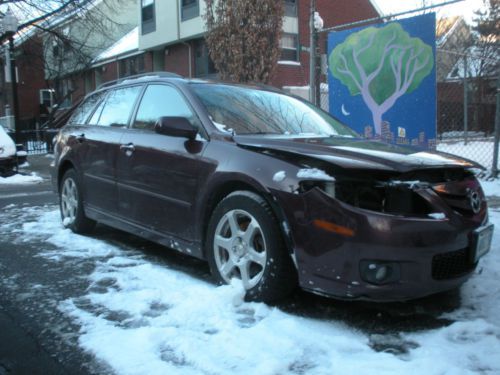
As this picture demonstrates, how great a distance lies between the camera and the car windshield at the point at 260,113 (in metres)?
4.07

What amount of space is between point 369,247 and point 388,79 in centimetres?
502

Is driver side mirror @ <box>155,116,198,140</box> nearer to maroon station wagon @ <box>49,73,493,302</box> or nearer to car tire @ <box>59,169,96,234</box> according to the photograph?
maroon station wagon @ <box>49,73,493,302</box>

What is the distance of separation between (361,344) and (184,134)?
1.96m

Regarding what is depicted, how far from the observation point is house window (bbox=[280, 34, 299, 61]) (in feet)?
66.3

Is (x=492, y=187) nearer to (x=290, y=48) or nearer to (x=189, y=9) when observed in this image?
(x=290, y=48)

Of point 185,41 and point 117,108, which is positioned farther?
point 185,41

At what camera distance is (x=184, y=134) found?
390cm

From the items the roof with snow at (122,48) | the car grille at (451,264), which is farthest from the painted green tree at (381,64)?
the roof with snow at (122,48)

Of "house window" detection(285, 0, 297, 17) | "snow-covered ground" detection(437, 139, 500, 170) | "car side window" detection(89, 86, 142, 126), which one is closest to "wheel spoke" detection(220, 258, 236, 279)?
"car side window" detection(89, 86, 142, 126)

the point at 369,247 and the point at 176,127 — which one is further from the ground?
the point at 176,127

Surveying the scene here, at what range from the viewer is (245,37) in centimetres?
1070

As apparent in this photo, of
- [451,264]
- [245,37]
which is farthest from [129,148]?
[245,37]

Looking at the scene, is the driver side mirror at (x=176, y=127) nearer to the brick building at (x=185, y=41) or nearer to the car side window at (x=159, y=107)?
the car side window at (x=159, y=107)

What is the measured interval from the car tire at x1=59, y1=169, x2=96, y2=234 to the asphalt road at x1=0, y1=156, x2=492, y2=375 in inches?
23.0
